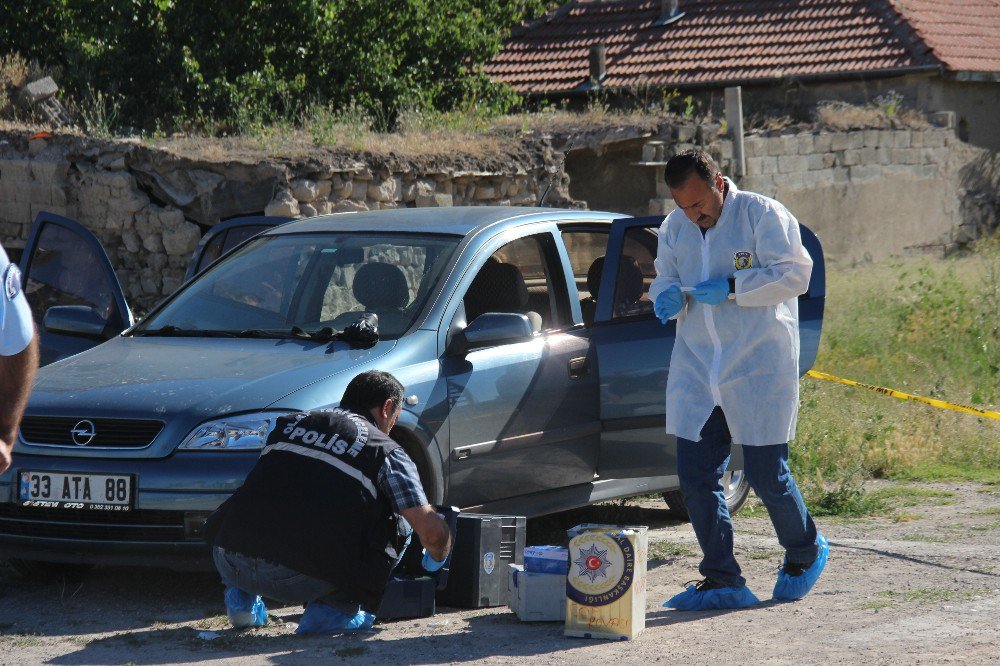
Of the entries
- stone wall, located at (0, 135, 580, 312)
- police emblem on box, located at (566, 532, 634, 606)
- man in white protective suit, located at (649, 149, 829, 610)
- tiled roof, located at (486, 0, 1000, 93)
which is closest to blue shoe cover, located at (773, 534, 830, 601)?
man in white protective suit, located at (649, 149, 829, 610)

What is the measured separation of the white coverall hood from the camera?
5.23m

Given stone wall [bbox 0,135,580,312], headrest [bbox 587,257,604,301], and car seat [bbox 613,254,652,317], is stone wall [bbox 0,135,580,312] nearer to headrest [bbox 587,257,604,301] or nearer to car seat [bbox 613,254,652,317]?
headrest [bbox 587,257,604,301]

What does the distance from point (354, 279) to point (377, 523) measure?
174 cm

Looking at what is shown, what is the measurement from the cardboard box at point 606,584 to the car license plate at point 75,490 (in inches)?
68.1

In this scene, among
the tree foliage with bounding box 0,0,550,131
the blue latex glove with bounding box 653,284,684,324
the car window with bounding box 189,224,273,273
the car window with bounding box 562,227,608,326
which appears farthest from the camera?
the tree foliage with bounding box 0,0,550,131

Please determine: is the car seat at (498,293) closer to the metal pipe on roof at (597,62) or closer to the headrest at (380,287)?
the headrest at (380,287)

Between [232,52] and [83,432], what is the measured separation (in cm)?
1347

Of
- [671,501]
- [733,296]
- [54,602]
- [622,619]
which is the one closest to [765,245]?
[733,296]

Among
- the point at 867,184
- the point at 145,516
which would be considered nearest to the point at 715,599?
the point at 145,516

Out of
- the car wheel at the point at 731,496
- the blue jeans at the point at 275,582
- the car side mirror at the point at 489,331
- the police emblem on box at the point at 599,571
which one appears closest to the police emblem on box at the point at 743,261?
the car side mirror at the point at 489,331

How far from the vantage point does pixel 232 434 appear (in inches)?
207

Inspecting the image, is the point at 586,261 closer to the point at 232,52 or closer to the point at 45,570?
the point at 45,570

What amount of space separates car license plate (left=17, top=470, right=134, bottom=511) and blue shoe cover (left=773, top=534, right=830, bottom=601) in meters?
2.59

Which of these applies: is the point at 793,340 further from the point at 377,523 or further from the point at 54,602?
the point at 54,602
